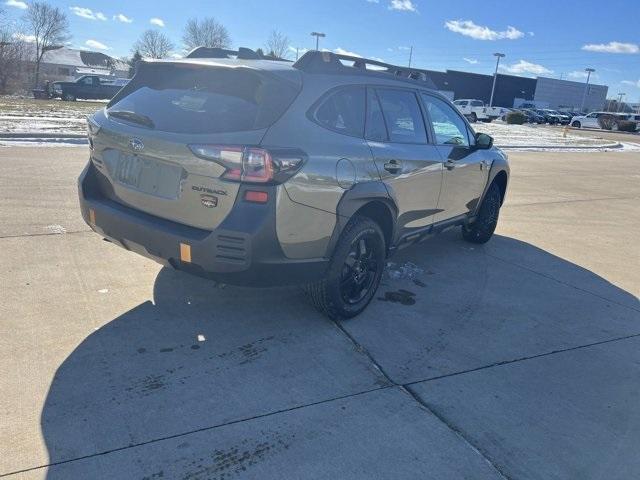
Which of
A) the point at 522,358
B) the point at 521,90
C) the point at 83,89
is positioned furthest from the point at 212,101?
the point at 521,90

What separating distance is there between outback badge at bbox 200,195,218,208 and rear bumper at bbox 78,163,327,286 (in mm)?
119

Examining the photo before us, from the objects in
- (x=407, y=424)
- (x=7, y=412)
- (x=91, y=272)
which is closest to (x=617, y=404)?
(x=407, y=424)

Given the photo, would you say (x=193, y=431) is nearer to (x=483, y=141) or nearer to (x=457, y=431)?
(x=457, y=431)

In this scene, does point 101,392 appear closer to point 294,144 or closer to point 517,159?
point 294,144

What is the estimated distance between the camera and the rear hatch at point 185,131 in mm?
3146

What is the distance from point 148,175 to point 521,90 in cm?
9290

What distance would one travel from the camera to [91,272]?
4.54 meters

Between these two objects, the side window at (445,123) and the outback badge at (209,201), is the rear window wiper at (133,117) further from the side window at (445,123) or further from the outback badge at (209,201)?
the side window at (445,123)

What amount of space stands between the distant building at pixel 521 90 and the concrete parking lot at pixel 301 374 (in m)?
74.1

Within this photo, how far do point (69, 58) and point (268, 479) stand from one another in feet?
288

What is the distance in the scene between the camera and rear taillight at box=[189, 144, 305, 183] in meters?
3.06

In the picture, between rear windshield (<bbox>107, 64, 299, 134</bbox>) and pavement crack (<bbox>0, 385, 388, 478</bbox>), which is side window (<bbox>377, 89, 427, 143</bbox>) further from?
pavement crack (<bbox>0, 385, 388, 478</bbox>)

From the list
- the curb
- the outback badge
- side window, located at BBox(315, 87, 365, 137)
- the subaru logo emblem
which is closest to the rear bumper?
the outback badge

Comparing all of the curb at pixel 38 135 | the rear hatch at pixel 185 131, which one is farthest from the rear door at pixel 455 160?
the curb at pixel 38 135
